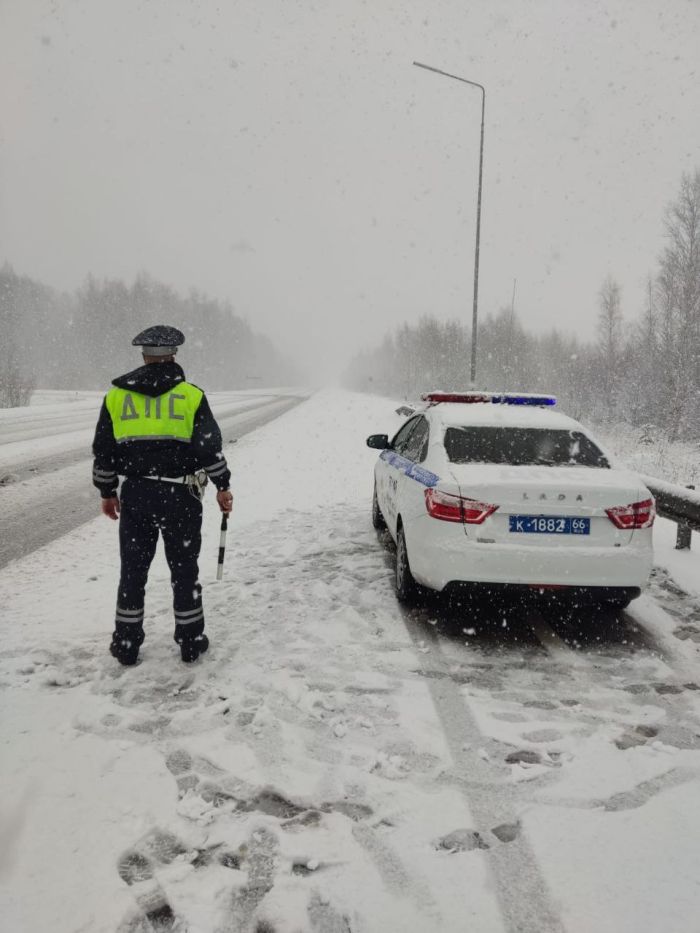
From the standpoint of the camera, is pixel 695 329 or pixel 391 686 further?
pixel 695 329

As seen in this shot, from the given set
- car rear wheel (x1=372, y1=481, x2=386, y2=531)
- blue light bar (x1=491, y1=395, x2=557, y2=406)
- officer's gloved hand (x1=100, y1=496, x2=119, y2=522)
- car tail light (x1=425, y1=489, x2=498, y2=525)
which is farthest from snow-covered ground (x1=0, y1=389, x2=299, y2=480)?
car tail light (x1=425, y1=489, x2=498, y2=525)

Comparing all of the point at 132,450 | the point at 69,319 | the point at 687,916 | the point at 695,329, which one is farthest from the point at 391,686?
the point at 69,319

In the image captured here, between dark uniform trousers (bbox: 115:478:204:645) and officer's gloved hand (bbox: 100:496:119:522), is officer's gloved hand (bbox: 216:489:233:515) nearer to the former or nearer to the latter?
dark uniform trousers (bbox: 115:478:204:645)

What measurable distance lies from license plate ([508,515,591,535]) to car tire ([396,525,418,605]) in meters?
1.03

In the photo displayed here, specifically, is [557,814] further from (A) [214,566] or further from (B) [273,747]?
(A) [214,566]

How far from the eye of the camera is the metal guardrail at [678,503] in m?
5.40

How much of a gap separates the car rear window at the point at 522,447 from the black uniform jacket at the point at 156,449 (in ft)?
6.08

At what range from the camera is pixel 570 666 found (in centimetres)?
384

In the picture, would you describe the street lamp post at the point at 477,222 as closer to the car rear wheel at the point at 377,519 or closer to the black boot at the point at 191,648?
the car rear wheel at the point at 377,519

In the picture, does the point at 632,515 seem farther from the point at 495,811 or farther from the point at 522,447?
the point at 495,811

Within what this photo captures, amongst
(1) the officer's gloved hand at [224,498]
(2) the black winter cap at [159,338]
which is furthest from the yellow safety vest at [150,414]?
(1) the officer's gloved hand at [224,498]

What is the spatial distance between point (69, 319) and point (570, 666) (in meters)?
87.5

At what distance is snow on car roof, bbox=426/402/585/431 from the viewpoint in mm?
4855

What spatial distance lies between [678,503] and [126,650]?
5.03 metres
